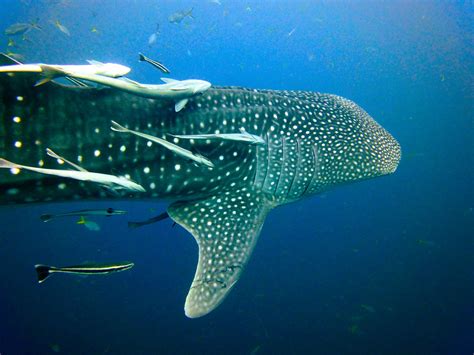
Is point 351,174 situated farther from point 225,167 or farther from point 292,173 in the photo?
point 225,167

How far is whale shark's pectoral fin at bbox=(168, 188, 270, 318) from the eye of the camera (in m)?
3.18

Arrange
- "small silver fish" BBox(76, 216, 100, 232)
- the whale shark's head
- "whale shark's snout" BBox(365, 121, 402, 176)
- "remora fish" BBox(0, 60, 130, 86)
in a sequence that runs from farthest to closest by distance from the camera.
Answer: "small silver fish" BBox(76, 216, 100, 232)
"whale shark's snout" BBox(365, 121, 402, 176)
the whale shark's head
"remora fish" BBox(0, 60, 130, 86)

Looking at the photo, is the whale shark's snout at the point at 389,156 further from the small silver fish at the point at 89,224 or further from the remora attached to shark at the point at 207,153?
the small silver fish at the point at 89,224

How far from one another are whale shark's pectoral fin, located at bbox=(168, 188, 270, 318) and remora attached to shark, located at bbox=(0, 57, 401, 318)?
0.01m

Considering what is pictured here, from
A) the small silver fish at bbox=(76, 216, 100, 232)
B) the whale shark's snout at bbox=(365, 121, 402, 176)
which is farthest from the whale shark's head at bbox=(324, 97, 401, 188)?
the small silver fish at bbox=(76, 216, 100, 232)

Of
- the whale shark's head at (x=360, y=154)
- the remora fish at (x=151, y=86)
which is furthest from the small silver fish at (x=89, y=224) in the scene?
the whale shark's head at (x=360, y=154)

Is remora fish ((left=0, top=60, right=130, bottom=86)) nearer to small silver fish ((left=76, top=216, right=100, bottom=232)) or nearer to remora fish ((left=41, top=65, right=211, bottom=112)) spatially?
remora fish ((left=41, top=65, right=211, bottom=112))

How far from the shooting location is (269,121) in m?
3.97

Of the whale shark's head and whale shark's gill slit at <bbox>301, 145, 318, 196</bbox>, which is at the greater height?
the whale shark's head

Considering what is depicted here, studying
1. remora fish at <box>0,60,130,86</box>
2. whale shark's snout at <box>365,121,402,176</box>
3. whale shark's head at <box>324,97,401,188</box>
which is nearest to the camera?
remora fish at <box>0,60,130,86</box>

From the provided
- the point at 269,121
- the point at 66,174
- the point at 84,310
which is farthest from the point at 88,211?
the point at 84,310

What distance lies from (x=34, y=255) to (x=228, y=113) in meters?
13.4

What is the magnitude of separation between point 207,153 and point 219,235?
0.92 meters

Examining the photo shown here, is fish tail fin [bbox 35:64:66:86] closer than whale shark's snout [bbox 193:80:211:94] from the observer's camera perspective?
Yes
